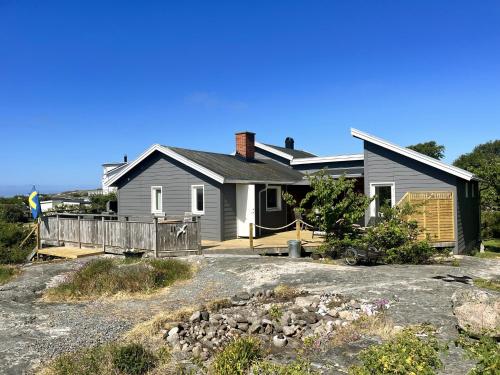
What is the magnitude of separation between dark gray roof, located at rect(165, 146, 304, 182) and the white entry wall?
0.53m

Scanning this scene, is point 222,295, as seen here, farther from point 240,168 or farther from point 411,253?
point 240,168

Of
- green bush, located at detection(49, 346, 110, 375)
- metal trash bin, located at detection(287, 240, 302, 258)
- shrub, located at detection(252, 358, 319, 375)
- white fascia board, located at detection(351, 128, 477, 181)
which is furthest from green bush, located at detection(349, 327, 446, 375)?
white fascia board, located at detection(351, 128, 477, 181)

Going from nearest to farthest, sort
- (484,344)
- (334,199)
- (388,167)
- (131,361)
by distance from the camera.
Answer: (484,344) < (131,361) < (334,199) < (388,167)

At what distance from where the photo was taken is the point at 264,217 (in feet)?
66.1

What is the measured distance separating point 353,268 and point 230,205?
7.82m

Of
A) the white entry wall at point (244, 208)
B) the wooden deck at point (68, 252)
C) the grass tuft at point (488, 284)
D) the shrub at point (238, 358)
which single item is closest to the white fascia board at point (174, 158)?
the white entry wall at point (244, 208)

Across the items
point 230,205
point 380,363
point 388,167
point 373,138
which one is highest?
point 373,138

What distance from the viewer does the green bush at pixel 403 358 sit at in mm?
4879

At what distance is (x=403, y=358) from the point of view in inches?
198

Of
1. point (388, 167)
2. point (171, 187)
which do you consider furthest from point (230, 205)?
point (388, 167)

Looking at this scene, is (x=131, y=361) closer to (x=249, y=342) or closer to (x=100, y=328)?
(x=249, y=342)

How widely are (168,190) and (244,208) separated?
425cm

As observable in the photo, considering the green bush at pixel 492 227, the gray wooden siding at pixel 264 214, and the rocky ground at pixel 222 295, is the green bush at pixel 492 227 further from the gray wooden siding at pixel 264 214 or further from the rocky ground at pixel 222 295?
the gray wooden siding at pixel 264 214

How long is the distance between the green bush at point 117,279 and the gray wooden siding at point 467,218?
436 inches
